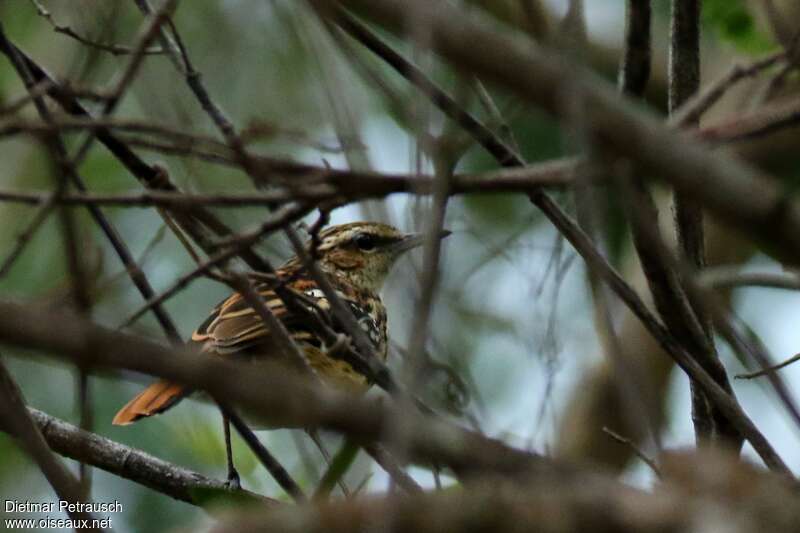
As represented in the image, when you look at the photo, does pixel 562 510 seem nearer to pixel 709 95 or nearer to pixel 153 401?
pixel 709 95

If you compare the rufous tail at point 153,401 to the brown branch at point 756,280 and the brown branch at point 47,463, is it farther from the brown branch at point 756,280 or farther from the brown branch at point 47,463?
the brown branch at point 756,280

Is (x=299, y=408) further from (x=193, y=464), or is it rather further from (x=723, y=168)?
(x=193, y=464)

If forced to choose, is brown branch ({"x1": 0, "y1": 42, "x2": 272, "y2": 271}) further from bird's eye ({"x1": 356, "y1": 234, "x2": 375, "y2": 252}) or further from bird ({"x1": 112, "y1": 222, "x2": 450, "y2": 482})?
bird's eye ({"x1": 356, "y1": 234, "x2": 375, "y2": 252})

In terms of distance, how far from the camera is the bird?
544 centimetres

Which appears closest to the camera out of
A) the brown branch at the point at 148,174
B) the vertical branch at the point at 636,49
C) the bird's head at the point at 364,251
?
the vertical branch at the point at 636,49

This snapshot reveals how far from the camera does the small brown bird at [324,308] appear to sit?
550 cm

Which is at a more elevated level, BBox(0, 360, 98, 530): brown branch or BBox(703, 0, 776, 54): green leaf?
BBox(703, 0, 776, 54): green leaf

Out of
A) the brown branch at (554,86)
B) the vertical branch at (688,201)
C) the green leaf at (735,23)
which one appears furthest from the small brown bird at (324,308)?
the green leaf at (735,23)

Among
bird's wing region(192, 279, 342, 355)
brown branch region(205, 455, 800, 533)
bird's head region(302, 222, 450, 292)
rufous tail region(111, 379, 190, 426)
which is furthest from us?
bird's head region(302, 222, 450, 292)

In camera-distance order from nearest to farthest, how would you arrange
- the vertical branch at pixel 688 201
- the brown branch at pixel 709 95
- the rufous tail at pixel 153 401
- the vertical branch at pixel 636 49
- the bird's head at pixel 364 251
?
the brown branch at pixel 709 95
the vertical branch at pixel 636 49
the vertical branch at pixel 688 201
the rufous tail at pixel 153 401
the bird's head at pixel 364 251

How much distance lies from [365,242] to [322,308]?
2883mm

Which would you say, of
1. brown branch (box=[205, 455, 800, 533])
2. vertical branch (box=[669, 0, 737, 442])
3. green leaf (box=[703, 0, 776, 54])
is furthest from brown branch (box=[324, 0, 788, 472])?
green leaf (box=[703, 0, 776, 54])

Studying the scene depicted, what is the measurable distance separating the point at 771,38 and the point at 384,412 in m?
4.28

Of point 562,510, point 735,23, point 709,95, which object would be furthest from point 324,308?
point 562,510
